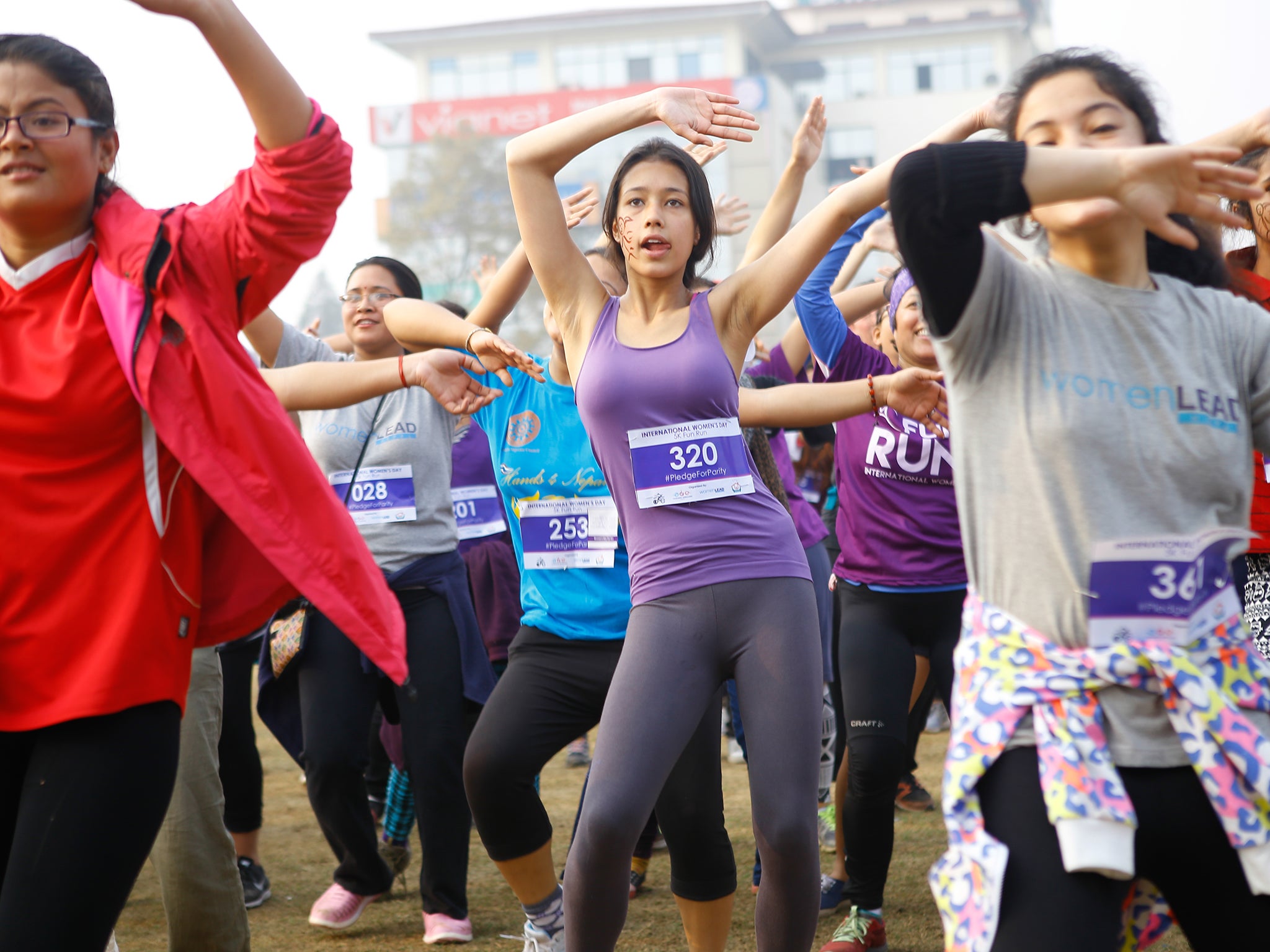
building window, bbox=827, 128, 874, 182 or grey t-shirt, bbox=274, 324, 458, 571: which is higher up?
building window, bbox=827, 128, 874, 182

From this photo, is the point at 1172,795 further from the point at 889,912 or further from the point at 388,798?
the point at 388,798

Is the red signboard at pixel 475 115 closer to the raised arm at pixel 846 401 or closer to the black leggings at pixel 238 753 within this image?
the black leggings at pixel 238 753

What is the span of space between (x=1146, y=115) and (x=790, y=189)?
204 centimetres

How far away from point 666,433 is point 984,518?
1.40 metres

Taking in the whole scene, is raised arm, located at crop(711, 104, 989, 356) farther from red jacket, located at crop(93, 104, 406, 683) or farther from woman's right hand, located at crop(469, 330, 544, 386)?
red jacket, located at crop(93, 104, 406, 683)

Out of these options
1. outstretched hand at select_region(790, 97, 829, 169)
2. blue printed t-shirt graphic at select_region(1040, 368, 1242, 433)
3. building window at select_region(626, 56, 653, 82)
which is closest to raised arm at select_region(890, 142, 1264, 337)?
blue printed t-shirt graphic at select_region(1040, 368, 1242, 433)

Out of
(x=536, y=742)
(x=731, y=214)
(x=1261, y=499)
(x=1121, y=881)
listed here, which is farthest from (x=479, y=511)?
(x=1121, y=881)

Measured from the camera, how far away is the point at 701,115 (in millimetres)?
3229

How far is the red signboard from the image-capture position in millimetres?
62500

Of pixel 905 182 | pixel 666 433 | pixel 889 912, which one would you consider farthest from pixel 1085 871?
pixel 889 912

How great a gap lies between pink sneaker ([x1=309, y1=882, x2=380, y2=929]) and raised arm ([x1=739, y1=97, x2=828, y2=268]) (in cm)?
296

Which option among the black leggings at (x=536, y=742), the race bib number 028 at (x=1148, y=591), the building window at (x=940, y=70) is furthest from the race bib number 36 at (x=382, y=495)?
the building window at (x=940, y=70)

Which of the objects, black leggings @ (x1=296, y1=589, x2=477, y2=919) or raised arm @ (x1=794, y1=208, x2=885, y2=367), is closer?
raised arm @ (x1=794, y1=208, x2=885, y2=367)

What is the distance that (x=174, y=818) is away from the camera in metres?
3.18
